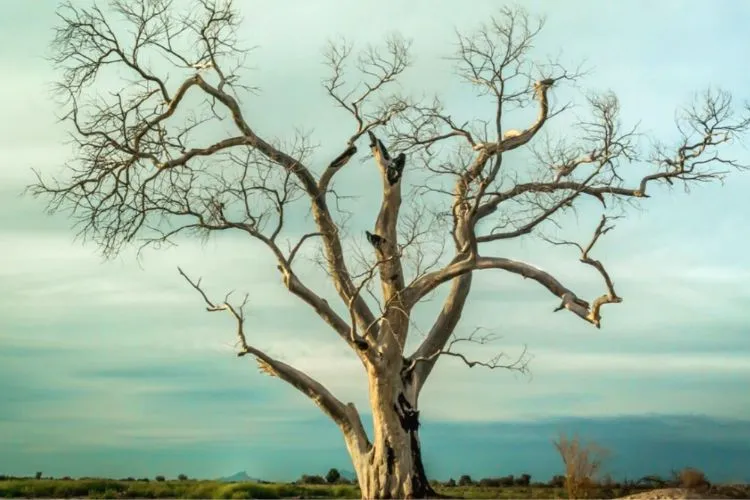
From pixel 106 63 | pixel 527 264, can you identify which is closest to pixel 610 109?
pixel 527 264

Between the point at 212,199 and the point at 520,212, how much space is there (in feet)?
Answer: 17.7

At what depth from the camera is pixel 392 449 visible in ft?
50.9

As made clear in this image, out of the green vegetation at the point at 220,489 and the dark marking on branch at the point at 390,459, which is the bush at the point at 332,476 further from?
the dark marking on branch at the point at 390,459

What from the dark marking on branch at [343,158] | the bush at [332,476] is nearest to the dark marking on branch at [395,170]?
the dark marking on branch at [343,158]

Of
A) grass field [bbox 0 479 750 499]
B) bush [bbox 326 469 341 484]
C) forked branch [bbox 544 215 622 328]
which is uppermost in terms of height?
forked branch [bbox 544 215 622 328]

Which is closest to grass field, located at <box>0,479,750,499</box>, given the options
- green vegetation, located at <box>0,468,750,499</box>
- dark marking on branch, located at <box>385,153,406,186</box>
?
green vegetation, located at <box>0,468,750,499</box>

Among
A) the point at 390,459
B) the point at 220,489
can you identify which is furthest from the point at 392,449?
the point at 220,489

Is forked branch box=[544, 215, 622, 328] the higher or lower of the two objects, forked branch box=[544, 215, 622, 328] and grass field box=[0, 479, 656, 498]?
the higher

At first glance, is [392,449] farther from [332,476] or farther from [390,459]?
[332,476]

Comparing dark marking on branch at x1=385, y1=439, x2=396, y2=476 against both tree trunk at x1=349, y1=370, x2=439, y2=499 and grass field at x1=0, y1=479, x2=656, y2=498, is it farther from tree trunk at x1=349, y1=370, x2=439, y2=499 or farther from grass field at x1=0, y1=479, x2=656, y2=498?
A: grass field at x1=0, y1=479, x2=656, y2=498

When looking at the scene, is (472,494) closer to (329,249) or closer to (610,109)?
(329,249)

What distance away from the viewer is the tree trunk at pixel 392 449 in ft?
50.5

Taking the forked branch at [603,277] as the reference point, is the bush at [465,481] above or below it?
below

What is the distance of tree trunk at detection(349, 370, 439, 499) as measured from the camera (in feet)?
50.5
